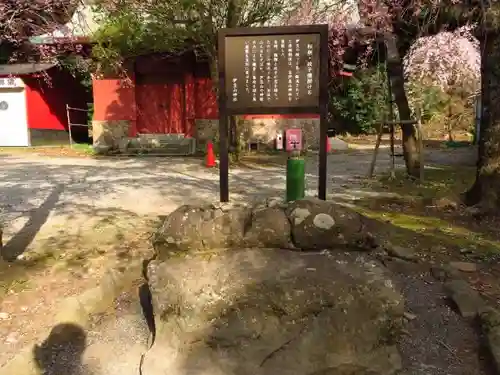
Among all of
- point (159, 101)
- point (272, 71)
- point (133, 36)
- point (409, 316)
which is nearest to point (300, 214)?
point (409, 316)

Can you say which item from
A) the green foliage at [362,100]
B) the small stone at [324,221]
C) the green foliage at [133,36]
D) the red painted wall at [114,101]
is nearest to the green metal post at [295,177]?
the small stone at [324,221]

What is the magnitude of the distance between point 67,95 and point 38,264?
19.3 m

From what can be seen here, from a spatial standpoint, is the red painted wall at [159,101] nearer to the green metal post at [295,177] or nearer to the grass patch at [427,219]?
the grass patch at [427,219]

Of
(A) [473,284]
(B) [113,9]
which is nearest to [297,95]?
(A) [473,284]

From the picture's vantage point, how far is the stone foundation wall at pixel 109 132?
17.3 m

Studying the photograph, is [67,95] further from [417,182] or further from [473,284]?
[473,284]

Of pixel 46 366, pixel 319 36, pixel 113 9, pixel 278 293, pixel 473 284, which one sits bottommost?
pixel 46 366

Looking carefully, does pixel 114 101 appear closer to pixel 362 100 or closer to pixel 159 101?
pixel 159 101

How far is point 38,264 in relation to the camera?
4.46 meters

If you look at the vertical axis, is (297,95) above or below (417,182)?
above

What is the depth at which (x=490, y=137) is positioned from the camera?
5.93 m

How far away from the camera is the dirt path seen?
12.9 ft

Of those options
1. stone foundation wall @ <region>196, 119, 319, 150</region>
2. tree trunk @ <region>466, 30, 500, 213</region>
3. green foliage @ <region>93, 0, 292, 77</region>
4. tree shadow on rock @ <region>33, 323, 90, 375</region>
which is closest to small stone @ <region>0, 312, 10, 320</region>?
tree shadow on rock @ <region>33, 323, 90, 375</region>

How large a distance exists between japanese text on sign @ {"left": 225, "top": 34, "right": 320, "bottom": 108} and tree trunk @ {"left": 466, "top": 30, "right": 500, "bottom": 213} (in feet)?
7.51
